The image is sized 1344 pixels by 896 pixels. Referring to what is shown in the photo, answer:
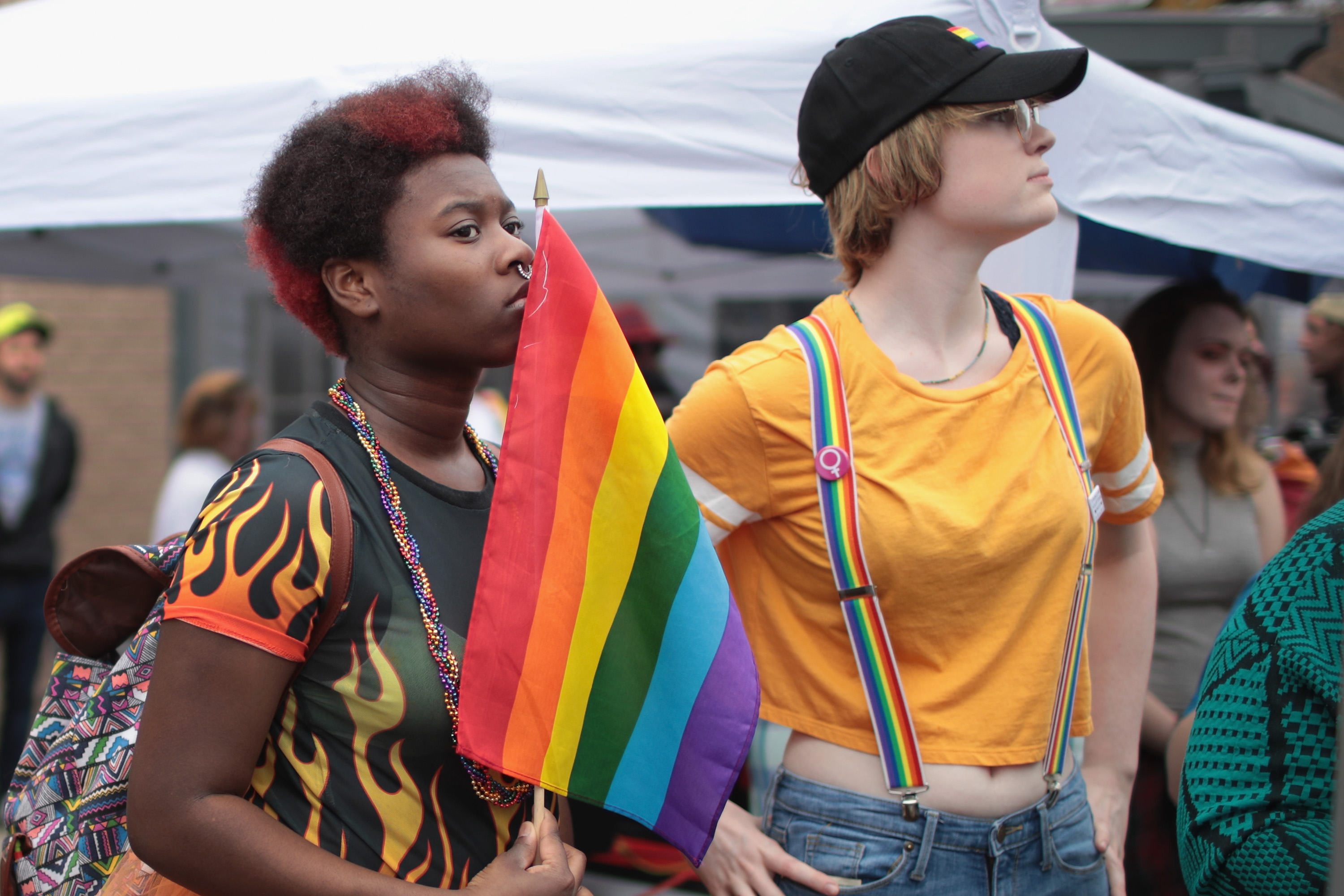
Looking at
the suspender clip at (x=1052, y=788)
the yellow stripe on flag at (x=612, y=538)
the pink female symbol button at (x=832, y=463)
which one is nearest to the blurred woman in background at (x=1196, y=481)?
the suspender clip at (x=1052, y=788)

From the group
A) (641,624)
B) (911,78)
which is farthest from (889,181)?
(641,624)

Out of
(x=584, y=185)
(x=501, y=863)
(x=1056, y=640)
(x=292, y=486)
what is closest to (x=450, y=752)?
(x=501, y=863)

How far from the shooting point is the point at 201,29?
307cm

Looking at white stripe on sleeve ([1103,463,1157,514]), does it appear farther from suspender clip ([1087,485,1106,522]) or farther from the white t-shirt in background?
the white t-shirt in background

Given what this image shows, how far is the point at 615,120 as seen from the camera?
259 cm

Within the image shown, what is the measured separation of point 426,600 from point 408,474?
0.18 metres

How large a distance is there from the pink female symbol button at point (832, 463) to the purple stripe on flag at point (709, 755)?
332mm

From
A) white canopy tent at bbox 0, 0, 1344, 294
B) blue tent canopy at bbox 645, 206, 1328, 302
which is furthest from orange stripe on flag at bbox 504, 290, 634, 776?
blue tent canopy at bbox 645, 206, 1328, 302

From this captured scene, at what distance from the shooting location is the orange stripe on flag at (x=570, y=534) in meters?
1.38

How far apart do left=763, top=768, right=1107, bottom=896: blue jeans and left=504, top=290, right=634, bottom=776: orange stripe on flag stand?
0.51 m

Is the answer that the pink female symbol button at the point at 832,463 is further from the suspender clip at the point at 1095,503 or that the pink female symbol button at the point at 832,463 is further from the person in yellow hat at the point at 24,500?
the person in yellow hat at the point at 24,500

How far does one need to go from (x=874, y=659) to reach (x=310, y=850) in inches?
31.7

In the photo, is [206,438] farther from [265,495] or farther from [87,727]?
[265,495]

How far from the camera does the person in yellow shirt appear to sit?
5.42 ft
